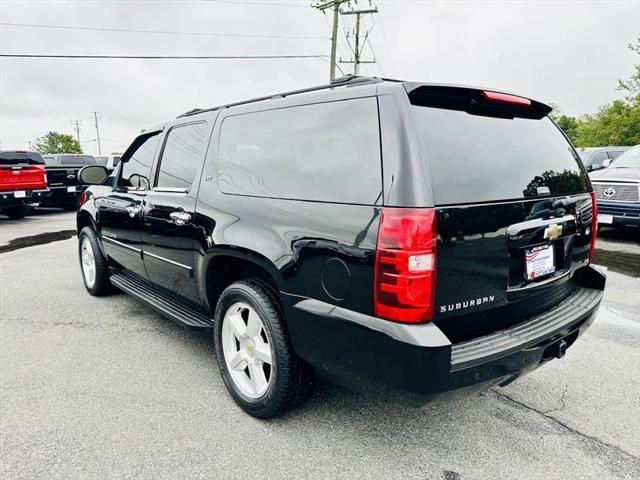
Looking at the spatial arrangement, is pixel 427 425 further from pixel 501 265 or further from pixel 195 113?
pixel 195 113

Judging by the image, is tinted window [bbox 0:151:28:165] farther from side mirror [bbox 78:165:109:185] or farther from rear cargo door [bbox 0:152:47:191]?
side mirror [bbox 78:165:109:185]

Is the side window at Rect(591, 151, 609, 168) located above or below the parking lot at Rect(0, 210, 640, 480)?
above

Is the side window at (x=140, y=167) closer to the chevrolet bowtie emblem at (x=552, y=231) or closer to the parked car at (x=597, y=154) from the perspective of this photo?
the chevrolet bowtie emblem at (x=552, y=231)

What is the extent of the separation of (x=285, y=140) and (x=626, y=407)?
258 centimetres

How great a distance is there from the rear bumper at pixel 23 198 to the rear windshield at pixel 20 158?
781mm

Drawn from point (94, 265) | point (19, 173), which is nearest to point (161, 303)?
point (94, 265)

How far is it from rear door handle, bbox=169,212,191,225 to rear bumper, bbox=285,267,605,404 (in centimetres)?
117

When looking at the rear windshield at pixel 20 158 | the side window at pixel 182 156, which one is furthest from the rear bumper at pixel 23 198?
the side window at pixel 182 156

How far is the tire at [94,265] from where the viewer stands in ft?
15.1

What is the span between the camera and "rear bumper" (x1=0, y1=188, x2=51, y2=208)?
1116 centimetres

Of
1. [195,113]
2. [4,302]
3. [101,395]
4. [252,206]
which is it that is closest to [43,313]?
[4,302]

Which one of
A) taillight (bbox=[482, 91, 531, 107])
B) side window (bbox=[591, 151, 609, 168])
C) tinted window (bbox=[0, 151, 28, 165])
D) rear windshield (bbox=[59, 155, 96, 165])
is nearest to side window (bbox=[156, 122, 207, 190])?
taillight (bbox=[482, 91, 531, 107])

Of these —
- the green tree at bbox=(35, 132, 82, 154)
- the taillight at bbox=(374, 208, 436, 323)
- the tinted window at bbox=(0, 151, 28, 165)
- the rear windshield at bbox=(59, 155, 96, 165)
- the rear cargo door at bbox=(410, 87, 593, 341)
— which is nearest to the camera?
the taillight at bbox=(374, 208, 436, 323)

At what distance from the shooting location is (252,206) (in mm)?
2457
